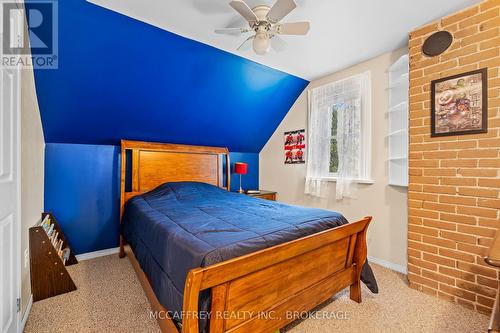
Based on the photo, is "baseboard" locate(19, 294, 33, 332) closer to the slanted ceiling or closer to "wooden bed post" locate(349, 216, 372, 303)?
the slanted ceiling

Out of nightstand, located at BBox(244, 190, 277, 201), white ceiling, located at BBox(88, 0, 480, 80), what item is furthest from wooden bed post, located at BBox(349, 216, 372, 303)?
nightstand, located at BBox(244, 190, 277, 201)

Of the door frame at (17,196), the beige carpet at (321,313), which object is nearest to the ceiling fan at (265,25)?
the door frame at (17,196)

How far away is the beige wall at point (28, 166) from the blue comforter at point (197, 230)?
80cm

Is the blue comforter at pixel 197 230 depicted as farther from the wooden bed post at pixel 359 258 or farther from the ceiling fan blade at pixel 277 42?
the ceiling fan blade at pixel 277 42

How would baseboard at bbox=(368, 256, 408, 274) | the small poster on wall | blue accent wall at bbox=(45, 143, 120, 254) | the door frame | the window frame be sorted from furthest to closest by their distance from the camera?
the small poster on wall < the window frame < blue accent wall at bbox=(45, 143, 120, 254) < baseboard at bbox=(368, 256, 408, 274) < the door frame

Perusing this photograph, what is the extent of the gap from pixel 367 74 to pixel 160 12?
8.12 feet

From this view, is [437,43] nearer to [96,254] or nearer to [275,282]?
[275,282]

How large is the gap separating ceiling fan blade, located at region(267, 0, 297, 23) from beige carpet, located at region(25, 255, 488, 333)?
91.6 inches

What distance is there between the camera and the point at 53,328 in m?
1.64

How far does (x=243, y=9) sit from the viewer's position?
1.61 metres

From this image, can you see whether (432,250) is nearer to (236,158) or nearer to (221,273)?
(221,273)

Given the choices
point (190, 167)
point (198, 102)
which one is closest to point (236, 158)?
point (190, 167)

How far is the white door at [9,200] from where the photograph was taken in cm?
124

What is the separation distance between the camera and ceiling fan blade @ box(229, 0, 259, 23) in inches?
60.2
